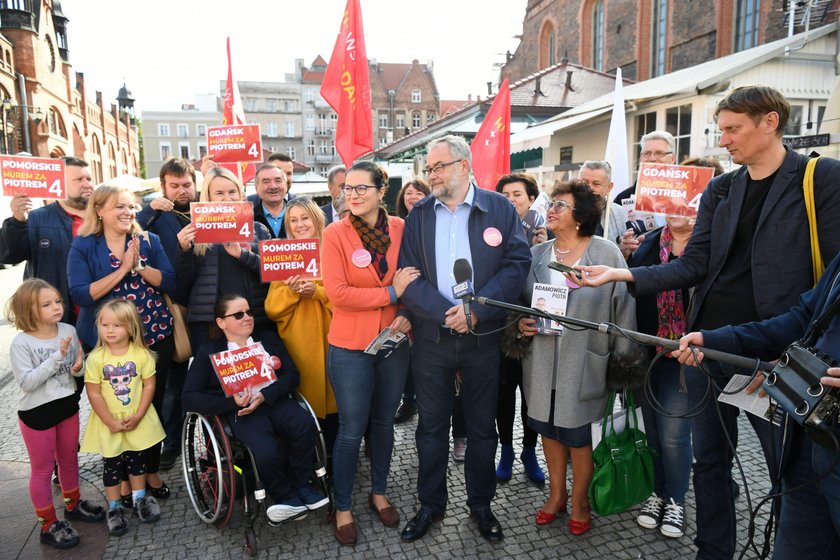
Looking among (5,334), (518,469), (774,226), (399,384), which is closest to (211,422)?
(399,384)

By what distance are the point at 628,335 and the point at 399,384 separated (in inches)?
69.1

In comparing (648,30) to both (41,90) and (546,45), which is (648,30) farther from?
(41,90)

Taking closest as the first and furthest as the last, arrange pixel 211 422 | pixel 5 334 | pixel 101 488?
pixel 211 422 → pixel 101 488 → pixel 5 334

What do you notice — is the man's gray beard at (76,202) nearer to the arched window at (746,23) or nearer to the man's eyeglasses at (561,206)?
the man's eyeglasses at (561,206)

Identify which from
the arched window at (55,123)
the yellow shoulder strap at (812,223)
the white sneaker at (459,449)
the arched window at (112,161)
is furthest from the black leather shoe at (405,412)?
the arched window at (112,161)

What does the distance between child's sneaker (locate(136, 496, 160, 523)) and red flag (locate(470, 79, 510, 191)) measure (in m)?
4.89

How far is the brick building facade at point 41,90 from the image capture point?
2677cm

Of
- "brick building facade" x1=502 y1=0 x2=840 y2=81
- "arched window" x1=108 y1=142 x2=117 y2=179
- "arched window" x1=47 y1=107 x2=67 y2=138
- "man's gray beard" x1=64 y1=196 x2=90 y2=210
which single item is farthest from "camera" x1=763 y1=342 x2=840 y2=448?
"arched window" x1=108 y1=142 x2=117 y2=179

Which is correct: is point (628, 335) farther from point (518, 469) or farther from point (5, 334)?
point (5, 334)

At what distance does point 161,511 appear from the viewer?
3.56 m

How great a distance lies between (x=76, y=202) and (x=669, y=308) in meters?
4.23

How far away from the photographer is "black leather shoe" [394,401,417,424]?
511 centimetres

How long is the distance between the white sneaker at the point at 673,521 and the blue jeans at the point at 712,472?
43 centimetres

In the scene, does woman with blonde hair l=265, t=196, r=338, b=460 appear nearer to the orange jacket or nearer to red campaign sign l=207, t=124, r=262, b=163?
the orange jacket
